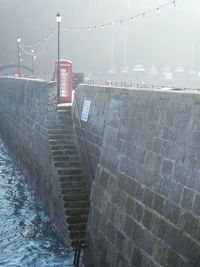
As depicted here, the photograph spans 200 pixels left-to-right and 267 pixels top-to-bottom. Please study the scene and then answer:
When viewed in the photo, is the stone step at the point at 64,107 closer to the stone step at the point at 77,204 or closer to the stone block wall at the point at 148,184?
the stone step at the point at 77,204

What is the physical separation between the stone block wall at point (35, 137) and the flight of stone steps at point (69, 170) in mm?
295

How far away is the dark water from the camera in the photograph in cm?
1320

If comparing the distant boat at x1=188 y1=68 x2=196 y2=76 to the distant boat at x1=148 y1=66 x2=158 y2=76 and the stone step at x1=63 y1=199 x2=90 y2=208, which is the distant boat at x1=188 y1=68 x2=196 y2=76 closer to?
the distant boat at x1=148 y1=66 x2=158 y2=76

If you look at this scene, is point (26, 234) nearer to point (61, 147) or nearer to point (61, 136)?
point (61, 147)

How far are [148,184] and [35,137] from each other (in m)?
11.5

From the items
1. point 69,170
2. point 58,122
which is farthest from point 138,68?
point 69,170

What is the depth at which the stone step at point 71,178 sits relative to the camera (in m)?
15.1

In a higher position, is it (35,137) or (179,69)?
(179,69)

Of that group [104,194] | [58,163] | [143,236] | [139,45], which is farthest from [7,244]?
[139,45]

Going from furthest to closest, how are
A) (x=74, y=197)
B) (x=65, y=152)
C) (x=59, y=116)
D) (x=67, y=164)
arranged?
1. (x=59, y=116)
2. (x=65, y=152)
3. (x=67, y=164)
4. (x=74, y=197)

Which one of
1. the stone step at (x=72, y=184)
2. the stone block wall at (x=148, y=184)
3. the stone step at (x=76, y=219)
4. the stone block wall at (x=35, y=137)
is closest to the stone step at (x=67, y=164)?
the stone block wall at (x=35, y=137)

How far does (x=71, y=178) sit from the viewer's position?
1526 cm

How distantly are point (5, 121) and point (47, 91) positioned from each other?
15555 mm

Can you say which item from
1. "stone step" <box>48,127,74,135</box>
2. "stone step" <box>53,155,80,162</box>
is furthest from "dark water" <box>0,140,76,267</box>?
"stone step" <box>48,127,74,135</box>
